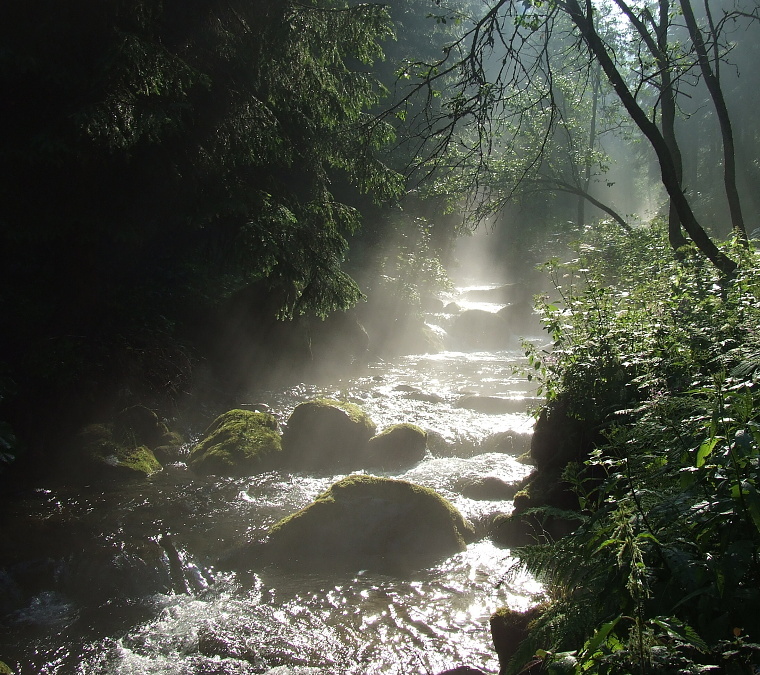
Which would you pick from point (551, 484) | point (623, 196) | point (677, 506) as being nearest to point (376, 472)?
point (551, 484)

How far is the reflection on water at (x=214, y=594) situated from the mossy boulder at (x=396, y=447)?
585mm

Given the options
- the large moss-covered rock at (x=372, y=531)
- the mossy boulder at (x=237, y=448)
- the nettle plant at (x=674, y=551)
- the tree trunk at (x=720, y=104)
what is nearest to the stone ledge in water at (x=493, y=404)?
the mossy boulder at (x=237, y=448)

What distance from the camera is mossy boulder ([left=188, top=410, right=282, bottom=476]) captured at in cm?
866

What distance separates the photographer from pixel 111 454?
8.39 metres

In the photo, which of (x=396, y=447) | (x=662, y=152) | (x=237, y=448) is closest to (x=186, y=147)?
(x=237, y=448)

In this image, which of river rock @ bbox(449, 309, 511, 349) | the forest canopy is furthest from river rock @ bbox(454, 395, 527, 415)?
river rock @ bbox(449, 309, 511, 349)

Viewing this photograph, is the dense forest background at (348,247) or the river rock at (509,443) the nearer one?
the dense forest background at (348,247)

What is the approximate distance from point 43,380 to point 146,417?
2065 mm

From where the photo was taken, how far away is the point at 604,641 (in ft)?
5.73

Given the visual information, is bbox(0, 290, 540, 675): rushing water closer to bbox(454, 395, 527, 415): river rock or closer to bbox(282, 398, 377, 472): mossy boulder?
bbox(282, 398, 377, 472): mossy boulder

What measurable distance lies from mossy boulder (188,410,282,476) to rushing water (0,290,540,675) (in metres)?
0.28

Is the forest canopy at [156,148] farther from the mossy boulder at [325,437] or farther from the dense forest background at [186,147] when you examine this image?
the mossy boulder at [325,437]


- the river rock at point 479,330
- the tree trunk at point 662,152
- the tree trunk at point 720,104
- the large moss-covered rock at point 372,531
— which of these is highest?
the river rock at point 479,330

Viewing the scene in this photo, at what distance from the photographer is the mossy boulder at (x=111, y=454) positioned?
8.17m
